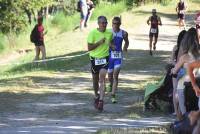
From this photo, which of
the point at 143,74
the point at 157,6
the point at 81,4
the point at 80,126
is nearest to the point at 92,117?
the point at 80,126

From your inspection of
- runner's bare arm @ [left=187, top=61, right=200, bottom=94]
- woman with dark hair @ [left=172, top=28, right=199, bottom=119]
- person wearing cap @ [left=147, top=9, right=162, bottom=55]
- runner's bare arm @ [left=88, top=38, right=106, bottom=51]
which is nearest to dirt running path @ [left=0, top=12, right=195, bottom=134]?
person wearing cap @ [left=147, top=9, right=162, bottom=55]

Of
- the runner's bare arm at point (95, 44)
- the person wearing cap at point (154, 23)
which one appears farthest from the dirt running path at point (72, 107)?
the runner's bare arm at point (95, 44)

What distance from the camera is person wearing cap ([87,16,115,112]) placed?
42.4 feet

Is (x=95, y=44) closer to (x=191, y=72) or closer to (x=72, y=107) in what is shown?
(x=72, y=107)

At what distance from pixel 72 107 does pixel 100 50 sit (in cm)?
164

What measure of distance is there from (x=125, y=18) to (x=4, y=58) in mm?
6688

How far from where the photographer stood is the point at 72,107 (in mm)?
13969

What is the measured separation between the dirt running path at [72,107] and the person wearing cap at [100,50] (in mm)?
551

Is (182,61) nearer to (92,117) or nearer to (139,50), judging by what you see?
(92,117)

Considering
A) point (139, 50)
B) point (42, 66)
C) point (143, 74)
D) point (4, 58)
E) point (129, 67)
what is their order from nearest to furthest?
point (143, 74)
point (129, 67)
point (42, 66)
point (139, 50)
point (4, 58)

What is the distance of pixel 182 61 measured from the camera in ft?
31.9

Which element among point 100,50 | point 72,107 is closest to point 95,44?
point 100,50

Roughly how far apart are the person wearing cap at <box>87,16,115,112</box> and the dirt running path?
0.55 meters

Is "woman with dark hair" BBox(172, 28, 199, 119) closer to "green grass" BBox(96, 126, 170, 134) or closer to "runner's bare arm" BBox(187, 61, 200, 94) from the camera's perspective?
"green grass" BBox(96, 126, 170, 134)
